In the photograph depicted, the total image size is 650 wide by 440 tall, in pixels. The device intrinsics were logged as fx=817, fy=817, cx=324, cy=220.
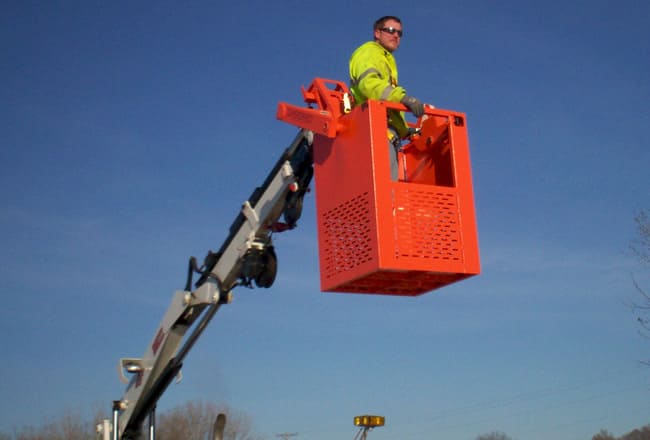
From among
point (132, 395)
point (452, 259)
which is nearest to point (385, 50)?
point (452, 259)

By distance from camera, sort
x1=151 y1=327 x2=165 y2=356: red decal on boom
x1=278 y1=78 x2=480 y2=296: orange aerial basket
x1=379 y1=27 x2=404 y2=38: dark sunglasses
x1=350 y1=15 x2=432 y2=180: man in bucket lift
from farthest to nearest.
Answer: x1=151 y1=327 x2=165 y2=356: red decal on boom, x1=379 y1=27 x2=404 y2=38: dark sunglasses, x1=350 y1=15 x2=432 y2=180: man in bucket lift, x1=278 y1=78 x2=480 y2=296: orange aerial basket

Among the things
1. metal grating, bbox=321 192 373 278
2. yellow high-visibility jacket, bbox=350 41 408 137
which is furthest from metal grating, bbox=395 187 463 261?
yellow high-visibility jacket, bbox=350 41 408 137

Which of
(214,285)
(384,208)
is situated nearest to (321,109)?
(384,208)

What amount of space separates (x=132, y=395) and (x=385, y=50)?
5.49m

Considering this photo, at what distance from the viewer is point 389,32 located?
7070 mm

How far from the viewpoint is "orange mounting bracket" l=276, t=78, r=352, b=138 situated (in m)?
6.53

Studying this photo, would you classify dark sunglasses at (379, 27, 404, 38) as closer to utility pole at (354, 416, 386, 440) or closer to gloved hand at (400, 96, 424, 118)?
gloved hand at (400, 96, 424, 118)

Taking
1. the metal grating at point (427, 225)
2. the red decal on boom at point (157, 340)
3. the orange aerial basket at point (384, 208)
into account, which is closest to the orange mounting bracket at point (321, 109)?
the orange aerial basket at point (384, 208)

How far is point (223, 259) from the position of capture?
8.95 m

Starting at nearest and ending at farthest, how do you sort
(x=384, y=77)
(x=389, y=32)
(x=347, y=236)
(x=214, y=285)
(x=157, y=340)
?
1. (x=347, y=236)
2. (x=384, y=77)
3. (x=389, y=32)
4. (x=214, y=285)
5. (x=157, y=340)

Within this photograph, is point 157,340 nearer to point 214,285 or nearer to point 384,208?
point 214,285

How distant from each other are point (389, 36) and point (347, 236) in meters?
1.98

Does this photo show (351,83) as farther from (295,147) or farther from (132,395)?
(132,395)

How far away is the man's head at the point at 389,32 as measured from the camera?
707cm
